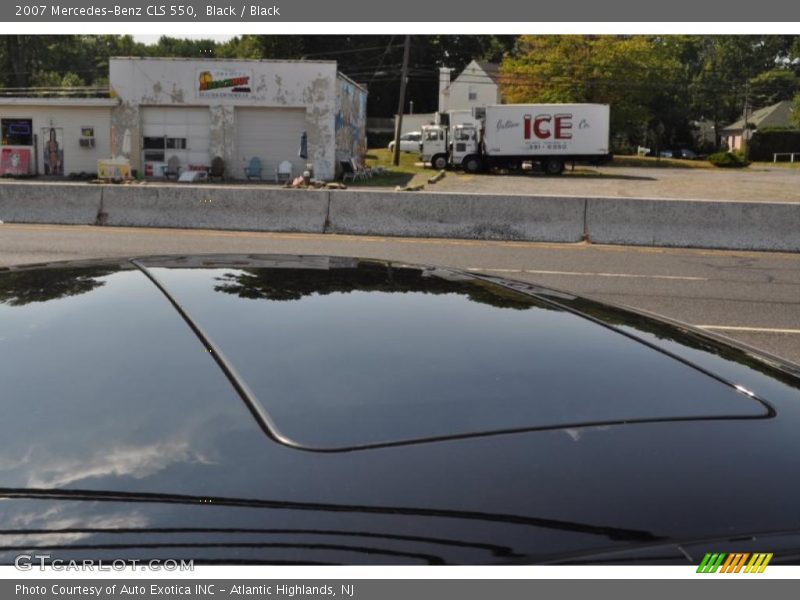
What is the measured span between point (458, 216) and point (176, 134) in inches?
982

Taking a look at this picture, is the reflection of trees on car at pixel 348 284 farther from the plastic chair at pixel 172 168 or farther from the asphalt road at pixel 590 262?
the plastic chair at pixel 172 168

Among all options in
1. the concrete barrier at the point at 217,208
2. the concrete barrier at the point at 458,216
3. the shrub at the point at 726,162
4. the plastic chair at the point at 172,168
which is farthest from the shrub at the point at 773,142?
the concrete barrier at the point at 217,208

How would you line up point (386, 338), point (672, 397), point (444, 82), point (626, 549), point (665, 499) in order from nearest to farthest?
1. point (626, 549)
2. point (665, 499)
3. point (672, 397)
4. point (386, 338)
5. point (444, 82)

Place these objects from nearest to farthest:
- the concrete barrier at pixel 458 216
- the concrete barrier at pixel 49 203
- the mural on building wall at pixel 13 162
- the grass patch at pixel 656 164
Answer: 1. the concrete barrier at pixel 458 216
2. the concrete barrier at pixel 49 203
3. the mural on building wall at pixel 13 162
4. the grass patch at pixel 656 164

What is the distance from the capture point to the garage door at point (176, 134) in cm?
3688

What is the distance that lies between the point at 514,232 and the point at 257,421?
44.7ft

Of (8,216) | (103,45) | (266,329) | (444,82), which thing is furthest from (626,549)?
(103,45)

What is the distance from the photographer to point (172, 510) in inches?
59.4

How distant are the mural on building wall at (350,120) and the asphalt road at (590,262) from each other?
23678 mm

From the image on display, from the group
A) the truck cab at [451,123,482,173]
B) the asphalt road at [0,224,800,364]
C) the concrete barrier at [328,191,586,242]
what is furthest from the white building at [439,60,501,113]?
the asphalt road at [0,224,800,364]

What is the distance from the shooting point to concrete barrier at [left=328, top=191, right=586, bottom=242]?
1497 centimetres

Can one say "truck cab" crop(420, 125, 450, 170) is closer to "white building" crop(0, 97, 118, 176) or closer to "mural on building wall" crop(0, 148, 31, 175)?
"white building" crop(0, 97, 118, 176)

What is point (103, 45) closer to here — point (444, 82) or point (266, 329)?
point (444, 82)

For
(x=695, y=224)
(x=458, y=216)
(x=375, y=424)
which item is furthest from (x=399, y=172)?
(x=375, y=424)
